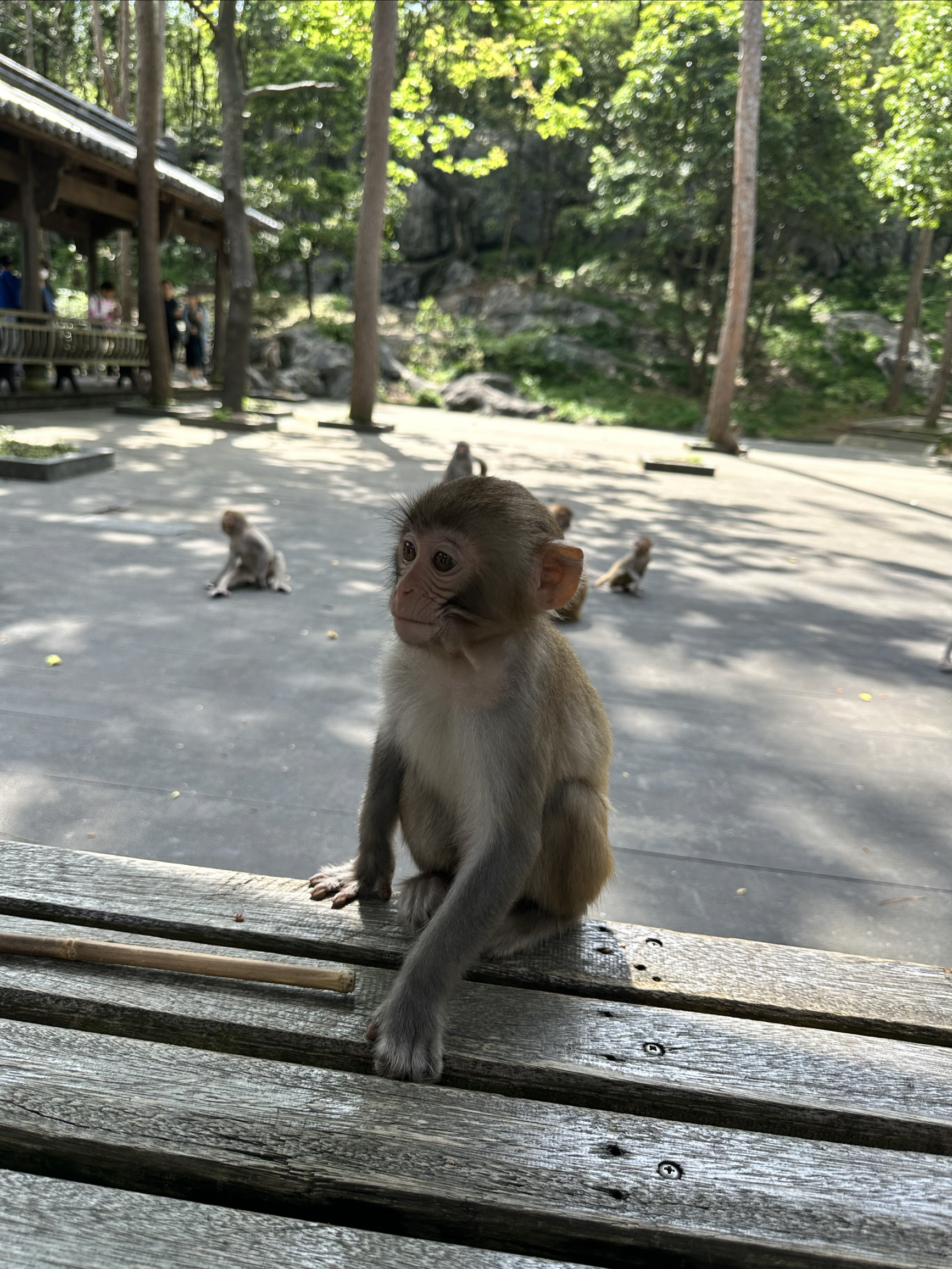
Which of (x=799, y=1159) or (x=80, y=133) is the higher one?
(x=80, y=133)

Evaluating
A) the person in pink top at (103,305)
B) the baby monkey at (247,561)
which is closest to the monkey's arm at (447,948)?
the baby monkey at (247,561)

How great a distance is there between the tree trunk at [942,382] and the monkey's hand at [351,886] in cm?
2865

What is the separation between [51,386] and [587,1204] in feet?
60.4

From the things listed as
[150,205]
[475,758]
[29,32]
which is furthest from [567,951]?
[29,32]

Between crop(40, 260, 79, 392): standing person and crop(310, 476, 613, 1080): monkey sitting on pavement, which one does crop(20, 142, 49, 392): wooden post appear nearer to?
crop(40, 260, 79, 392): standing person

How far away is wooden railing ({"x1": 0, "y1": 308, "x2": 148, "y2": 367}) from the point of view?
50.2 ft

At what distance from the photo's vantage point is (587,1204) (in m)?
1.45

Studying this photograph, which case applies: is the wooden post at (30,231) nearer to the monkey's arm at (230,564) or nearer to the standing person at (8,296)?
the standing person at (8,296)

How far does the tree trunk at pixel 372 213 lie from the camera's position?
1557cm

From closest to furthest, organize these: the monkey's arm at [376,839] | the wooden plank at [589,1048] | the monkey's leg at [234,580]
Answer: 1. the wooden plank at [589,1048]
2. the monkey's arm at [376,839]
3. the monkey's leg at [234,580]

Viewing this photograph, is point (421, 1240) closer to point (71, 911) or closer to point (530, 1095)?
point (530, 1095)

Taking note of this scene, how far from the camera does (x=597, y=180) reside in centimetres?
3017

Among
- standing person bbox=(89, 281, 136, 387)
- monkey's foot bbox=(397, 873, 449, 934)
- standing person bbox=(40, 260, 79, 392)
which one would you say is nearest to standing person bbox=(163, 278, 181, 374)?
standing person bbox=(89, 281, 136, 387)

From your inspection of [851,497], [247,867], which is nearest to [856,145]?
[851,497]
